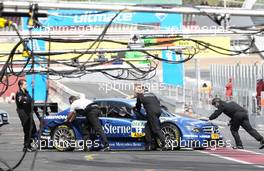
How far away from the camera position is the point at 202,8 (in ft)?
38.3

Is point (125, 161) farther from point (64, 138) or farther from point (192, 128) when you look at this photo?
point (64, 138)

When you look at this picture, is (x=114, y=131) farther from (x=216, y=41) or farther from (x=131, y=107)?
(x=216, y=41)

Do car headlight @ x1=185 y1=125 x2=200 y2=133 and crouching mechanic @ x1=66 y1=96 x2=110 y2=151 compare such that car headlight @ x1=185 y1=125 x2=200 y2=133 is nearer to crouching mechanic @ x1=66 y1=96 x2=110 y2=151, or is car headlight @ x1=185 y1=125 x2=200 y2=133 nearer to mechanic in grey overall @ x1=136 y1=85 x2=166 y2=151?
mechanic in grey overall @ x1=136 y1=85 x2=166 y2=151

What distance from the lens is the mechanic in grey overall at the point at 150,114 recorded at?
18.5 meters

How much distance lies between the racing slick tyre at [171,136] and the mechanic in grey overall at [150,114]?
19 cm

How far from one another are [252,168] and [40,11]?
6.22m

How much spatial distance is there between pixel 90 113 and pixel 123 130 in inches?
36.8

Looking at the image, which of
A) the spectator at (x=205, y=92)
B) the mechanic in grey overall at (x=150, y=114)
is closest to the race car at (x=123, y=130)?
the mechanic in grey overall at (x=150, y=114)

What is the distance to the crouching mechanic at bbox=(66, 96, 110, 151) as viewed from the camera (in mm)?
18969

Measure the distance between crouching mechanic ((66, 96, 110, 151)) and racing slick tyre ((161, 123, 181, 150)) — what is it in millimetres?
1473

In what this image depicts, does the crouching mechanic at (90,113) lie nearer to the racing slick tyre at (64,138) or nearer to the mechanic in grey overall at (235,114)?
the racing slick tyre at (64,138)

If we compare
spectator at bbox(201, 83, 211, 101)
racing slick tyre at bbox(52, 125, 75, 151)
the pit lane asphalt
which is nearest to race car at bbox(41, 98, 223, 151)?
racing slick tyre at bbox(52, 125, 75, 151)

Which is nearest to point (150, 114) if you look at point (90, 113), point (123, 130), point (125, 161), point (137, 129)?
point (137, 129)

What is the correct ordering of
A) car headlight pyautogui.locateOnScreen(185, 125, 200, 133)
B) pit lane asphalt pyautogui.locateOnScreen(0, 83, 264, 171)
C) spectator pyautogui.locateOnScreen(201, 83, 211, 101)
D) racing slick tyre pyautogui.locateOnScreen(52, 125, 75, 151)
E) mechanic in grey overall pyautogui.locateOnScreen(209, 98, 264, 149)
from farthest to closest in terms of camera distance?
spectator pyautogui.locateOnScreen(201, 83, 211, 101) → mechanic in grey overall pyautogui.locateOnScreen(209, 98, 264, 149) → racing slick tyre pyautogui.locateOnScreen(52, 125, 75, 151) → car headlight pyautogui.locateOnScreen(185, 125, 200, 133) → pit lane asphalt pyautogui.locateOnScreen(0, 83, 264, 171)
